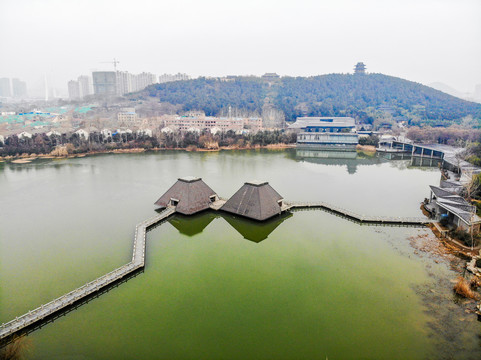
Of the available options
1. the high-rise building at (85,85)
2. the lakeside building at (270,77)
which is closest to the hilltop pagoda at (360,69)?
the lakeside building at (270,77)

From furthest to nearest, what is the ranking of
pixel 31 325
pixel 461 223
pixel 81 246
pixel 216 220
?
pixel 216 220 < pixel 461 223 < pixel 81 246 < pixel 31 325

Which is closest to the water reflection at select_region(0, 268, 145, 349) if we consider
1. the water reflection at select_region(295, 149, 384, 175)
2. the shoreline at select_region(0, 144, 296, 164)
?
the water reflection at select_region(295, 149, 384, 175)

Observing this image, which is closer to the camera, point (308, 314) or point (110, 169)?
point (308, 314)

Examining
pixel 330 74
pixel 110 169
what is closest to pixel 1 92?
pixel 110 169

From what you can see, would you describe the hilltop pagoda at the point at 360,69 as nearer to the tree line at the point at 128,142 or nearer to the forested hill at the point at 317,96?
the forested hill at the point at 317,96

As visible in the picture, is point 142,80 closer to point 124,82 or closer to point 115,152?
point 124,82

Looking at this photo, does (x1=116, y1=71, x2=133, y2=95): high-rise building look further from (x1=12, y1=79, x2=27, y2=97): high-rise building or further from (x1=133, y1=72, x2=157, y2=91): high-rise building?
(x1=12, y1=79, x2=27, y2=97): high-rise building

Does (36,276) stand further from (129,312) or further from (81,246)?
(129,312)

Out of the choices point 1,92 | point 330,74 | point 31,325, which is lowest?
point 31,325
